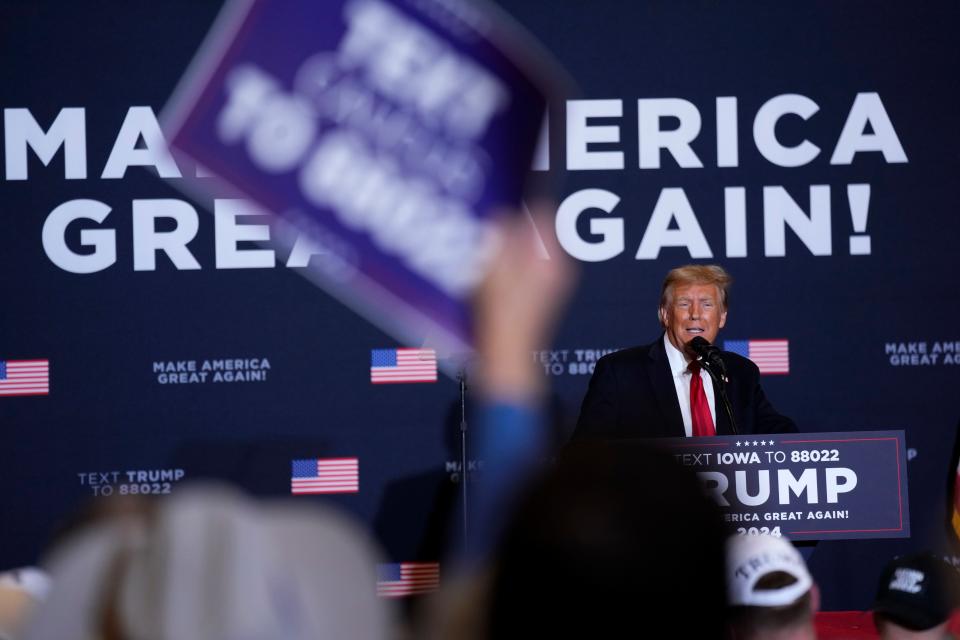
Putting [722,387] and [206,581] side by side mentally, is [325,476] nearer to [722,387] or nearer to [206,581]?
[722,387]

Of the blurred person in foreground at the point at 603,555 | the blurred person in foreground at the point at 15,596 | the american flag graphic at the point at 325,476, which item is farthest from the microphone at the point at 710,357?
the blurred person in foreground at the point at 603,555

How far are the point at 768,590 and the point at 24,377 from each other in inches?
182

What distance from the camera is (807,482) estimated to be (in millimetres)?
3422

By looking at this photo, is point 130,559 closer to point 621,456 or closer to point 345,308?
point 621,456

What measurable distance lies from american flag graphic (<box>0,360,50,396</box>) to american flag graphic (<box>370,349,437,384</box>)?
152 cm

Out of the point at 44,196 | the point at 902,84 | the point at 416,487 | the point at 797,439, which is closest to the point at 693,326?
the point at 797,439

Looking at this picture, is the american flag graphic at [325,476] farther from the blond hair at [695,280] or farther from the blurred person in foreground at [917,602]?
the blurred person in foreground at [917,602]

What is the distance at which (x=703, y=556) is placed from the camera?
824mm

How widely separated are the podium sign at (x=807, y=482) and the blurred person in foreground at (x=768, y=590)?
188 cm

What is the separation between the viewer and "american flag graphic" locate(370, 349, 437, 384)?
5.43 metres

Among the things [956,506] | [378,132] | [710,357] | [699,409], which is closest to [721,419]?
[699,409]

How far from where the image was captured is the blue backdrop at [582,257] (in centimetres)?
539

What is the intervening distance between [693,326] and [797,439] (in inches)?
30.3

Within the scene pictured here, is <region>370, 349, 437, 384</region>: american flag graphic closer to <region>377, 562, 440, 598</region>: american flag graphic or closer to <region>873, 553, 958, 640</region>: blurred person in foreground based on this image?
<region>377, 562, 440, 598</region>: american flag graphic
